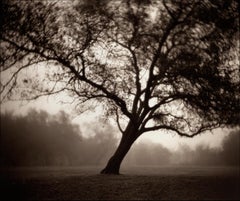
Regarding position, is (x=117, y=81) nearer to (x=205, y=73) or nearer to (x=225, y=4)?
(x=205, y=73)

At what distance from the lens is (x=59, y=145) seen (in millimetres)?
80312

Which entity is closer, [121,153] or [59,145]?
[121,153]

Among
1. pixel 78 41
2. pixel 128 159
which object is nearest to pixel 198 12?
pixel 78 41

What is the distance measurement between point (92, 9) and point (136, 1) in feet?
8.19

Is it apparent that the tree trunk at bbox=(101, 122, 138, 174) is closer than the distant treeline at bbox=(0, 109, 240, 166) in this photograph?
Yes

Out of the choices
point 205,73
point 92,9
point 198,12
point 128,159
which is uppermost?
point 92,9

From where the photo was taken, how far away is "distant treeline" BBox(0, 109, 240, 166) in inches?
2527

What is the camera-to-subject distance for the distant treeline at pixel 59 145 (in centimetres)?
6419

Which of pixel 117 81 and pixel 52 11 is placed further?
pixel 117 81

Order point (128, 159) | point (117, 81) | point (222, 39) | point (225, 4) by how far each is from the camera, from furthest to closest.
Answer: point (128, 159)
point (117, 81)
point (222, 39)
point (225, 4)

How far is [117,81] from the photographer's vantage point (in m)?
18.9

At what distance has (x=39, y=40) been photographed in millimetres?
15930

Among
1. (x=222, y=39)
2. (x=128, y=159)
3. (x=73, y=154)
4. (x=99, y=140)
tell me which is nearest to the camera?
(x=222, y=39)

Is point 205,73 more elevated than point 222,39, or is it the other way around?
point 222,39
